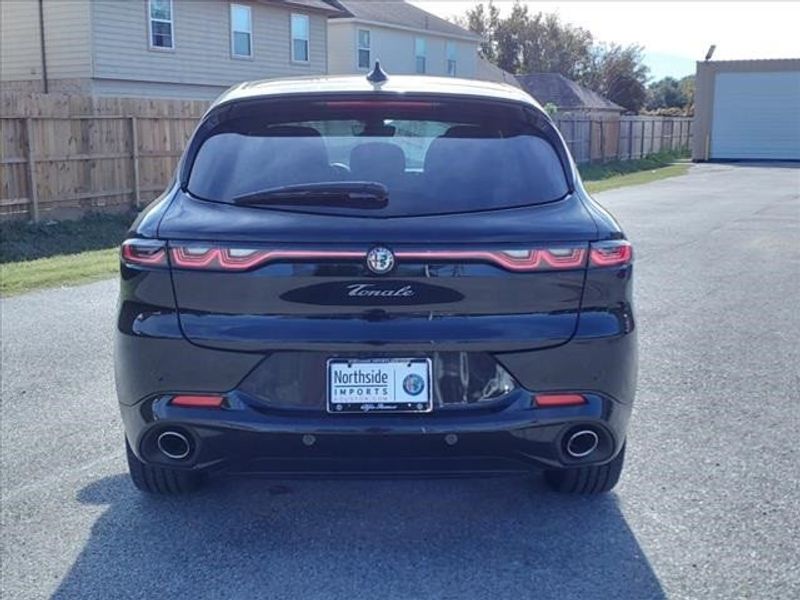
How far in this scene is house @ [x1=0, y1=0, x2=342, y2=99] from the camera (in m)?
22.3

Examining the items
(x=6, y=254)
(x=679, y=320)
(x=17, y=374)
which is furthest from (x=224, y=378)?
(x=6, y=254)

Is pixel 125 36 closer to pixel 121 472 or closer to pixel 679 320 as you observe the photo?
pixel 679 320

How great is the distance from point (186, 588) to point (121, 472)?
4.22ft

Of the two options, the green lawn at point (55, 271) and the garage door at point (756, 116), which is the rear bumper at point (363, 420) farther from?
the garage door at point (756, 116)

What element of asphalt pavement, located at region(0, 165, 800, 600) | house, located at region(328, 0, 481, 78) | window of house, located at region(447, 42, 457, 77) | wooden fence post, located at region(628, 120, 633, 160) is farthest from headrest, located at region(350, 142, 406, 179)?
wooden fence post, located at region(628, 120, 633, 160)

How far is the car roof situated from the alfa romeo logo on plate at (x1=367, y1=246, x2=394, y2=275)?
0.84 meters

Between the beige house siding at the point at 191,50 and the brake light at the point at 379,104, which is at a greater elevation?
the beige house siding at the point at 191,50

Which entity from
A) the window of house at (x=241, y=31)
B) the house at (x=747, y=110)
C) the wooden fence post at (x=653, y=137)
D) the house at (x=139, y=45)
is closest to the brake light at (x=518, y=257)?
the house at (x=139, y=45)

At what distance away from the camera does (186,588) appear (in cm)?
342

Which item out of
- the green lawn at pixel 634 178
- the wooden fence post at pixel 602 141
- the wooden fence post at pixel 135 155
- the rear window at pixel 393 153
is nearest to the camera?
the rear window at pixel 393 153

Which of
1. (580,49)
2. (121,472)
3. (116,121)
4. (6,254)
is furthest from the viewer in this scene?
(580,49)

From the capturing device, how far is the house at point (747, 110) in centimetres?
4103

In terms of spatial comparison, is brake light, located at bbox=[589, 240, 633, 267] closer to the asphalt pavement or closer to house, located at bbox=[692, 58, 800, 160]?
the asphalt pavement

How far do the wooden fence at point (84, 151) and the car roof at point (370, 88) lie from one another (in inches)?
447
